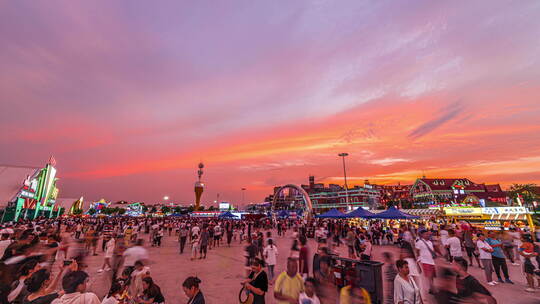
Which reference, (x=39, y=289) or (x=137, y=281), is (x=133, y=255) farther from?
(x=39, y=289)

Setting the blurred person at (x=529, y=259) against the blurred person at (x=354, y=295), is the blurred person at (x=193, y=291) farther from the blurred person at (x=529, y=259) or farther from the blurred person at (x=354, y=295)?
the blurred person at (x=529, y=259)

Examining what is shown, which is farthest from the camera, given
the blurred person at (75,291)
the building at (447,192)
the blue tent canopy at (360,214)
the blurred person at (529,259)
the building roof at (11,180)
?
the building at (447,192)

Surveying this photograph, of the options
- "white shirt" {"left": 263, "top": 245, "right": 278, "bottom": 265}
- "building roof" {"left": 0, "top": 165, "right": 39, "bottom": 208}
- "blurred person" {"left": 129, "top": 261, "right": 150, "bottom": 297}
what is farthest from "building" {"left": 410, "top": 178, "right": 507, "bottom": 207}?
"building roof" {"left": 0, "top": 165, "right": 39, "bottom": 208}

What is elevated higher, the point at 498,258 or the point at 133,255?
the point at 133,255

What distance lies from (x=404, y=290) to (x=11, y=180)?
59.1 metres

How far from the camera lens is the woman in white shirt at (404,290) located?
4285mm

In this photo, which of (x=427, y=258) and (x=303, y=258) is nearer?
(x=427, y=258)

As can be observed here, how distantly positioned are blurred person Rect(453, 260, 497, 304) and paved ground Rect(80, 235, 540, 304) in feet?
13.8

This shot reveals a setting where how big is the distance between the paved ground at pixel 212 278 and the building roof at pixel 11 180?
36.0 metres

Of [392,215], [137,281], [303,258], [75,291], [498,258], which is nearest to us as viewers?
[75,291]

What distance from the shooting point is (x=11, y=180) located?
40375mm

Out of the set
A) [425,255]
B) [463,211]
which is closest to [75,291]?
[425,255]

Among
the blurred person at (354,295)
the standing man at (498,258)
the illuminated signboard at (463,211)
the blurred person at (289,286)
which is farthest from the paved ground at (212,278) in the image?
the illuminated signboard at (463,211)

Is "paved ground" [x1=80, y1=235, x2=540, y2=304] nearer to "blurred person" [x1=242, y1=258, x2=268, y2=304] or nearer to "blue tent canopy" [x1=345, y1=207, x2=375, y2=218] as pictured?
"blurred person" [x1=242, y1=258, x2=268, y2=304]
